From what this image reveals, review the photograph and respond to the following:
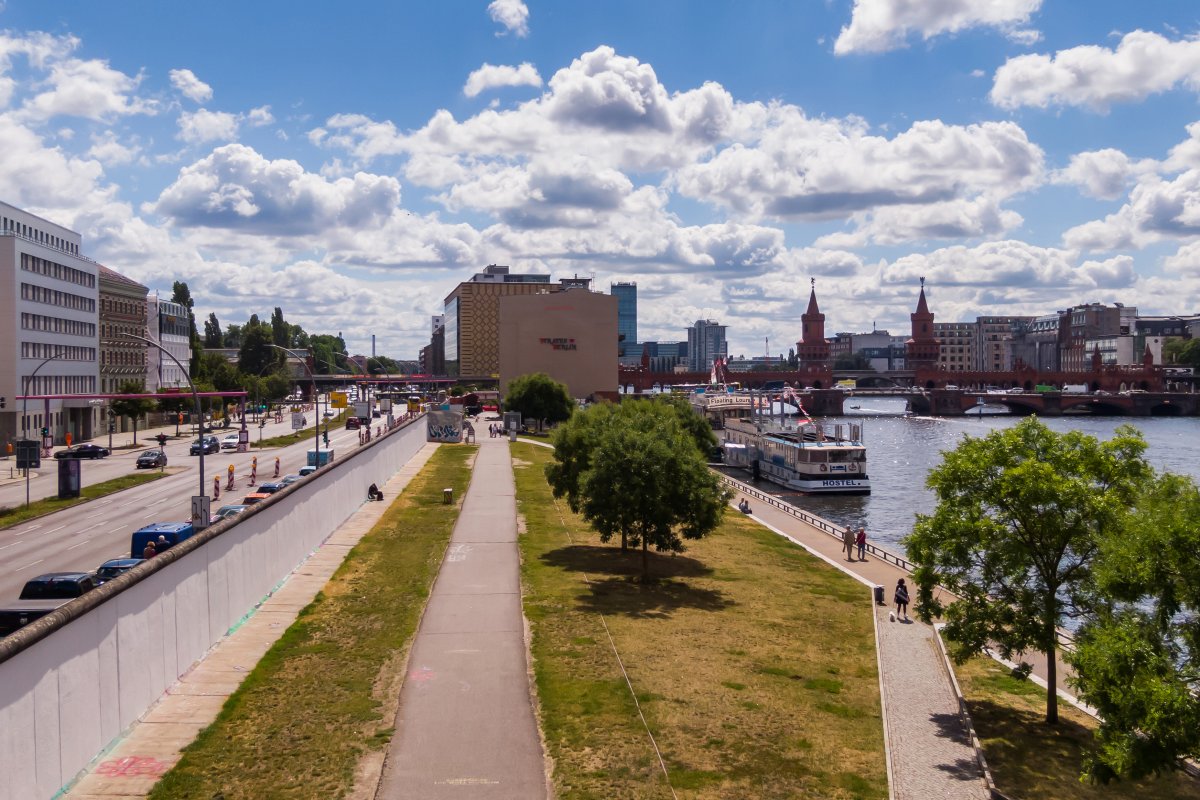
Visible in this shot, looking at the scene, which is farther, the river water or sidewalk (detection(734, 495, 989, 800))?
the river water

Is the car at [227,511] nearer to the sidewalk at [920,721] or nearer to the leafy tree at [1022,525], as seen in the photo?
the sidewalk at [920,721]

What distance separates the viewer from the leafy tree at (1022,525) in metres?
23.5

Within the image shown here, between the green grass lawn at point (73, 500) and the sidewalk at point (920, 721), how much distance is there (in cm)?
4244

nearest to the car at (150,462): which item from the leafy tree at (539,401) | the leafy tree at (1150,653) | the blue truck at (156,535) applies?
the blue truck at (156,535)

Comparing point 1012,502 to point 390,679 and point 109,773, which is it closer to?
point 390,679

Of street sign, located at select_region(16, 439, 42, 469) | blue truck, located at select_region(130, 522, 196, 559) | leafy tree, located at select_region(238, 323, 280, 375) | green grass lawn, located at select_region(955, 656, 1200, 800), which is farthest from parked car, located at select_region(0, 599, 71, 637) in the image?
leafy tree, located at select_region(238, 323, 280, 375)

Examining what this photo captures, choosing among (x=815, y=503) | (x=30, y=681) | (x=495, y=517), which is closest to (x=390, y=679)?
(x=30, y=681)

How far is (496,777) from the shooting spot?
17.9 m

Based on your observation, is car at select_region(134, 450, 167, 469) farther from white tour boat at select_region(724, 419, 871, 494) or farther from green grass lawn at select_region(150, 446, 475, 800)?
white tour boat at select_region(724, 419, 871, 494)

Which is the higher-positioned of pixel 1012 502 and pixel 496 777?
pixel 1012 502

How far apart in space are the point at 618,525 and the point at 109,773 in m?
23.9

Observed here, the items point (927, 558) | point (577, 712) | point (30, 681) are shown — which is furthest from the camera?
point (927, 558)

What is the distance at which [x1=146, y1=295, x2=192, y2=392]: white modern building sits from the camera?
131 m

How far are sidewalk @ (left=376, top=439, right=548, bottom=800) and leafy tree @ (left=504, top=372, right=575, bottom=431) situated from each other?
9448 cm
